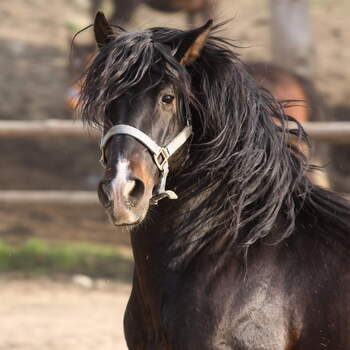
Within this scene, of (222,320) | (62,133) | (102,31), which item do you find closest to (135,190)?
(222,320)

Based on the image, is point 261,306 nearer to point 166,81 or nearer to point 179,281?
point 179,281

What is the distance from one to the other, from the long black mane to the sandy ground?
2.53m

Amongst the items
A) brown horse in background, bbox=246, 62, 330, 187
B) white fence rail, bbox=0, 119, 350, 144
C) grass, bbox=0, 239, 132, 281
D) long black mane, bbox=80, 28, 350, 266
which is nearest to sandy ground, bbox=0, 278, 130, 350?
grass, bbox=0, 239, 132, 281

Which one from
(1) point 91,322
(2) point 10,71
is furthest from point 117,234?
(2) point 10,71

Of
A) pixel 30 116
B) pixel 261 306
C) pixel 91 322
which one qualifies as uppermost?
pixel 261 306

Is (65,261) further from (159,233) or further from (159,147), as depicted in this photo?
(159,147)

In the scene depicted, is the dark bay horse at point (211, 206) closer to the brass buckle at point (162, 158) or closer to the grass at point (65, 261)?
the brass buckle at point (162, 158)

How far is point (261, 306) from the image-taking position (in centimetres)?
268

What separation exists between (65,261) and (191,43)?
4742mm

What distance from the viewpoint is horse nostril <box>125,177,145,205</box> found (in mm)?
2514

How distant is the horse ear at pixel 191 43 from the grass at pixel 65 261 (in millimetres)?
4505

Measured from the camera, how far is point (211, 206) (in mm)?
2848

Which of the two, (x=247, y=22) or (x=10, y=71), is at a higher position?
(x=247, y=22)

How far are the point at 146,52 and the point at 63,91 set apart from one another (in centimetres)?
841
